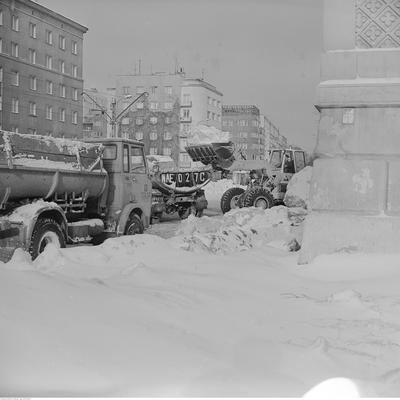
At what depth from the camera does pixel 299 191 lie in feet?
40.2

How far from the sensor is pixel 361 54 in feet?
19.0

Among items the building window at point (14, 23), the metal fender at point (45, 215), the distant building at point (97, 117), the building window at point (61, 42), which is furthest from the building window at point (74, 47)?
the distant building at point (97, 117)

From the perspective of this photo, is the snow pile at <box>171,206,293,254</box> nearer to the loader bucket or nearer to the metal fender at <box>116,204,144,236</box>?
the metal fender at <box>116,204,144,236</box>

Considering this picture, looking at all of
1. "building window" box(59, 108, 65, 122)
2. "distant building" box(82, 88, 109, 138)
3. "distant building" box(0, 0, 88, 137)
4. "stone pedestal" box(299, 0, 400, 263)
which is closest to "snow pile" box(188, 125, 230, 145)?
"distant building" box(82, 88, 109, 138)

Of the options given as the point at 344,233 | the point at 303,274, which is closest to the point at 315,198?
the point at 344,233

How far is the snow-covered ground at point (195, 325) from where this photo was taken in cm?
259

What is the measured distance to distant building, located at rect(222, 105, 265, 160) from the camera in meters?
13.2

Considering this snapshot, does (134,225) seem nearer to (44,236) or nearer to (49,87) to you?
(44,236)

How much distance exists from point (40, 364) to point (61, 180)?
6.60 metres

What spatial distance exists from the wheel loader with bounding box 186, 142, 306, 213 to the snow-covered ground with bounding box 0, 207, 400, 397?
12221 mm

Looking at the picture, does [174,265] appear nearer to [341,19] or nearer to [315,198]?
[315,198]

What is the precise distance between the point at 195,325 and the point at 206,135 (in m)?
15.0

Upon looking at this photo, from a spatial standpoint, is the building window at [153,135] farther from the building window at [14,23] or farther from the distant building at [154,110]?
the building window at [14,23]

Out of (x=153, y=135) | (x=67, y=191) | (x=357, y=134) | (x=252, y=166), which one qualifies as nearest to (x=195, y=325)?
(x=357, y=134)
